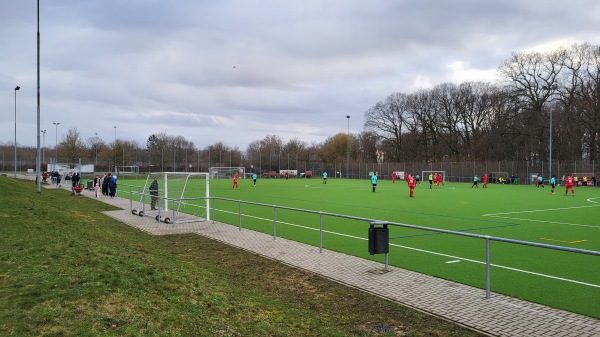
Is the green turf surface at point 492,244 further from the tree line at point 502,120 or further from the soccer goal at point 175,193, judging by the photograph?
the tree line at point 502,120

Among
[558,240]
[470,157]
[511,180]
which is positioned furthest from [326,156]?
[558,240]

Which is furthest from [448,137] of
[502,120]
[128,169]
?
[128,169]

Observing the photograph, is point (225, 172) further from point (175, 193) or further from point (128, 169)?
point (175, 193)

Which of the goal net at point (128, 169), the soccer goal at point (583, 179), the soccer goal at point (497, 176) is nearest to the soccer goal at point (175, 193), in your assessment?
the soccer goal at point (583, 179)

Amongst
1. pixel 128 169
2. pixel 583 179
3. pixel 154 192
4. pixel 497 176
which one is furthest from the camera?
pixel 128 169

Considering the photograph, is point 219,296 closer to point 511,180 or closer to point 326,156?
point 511,180

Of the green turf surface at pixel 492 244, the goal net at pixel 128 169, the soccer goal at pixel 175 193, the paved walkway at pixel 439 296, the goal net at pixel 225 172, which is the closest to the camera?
the paved walkway at pixel 439 296

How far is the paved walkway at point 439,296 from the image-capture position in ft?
19.4

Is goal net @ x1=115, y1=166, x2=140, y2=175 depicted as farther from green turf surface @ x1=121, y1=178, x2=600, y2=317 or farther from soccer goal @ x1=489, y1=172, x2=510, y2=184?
green turf surface @ x1=121, y1=178, x2=600, y2=317

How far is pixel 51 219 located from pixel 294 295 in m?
9.26

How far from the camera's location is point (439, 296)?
736cm

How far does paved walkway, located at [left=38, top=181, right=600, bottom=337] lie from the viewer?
5.93m

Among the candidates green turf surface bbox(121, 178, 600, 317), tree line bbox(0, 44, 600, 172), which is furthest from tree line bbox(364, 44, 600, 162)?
green turf surface bbox(121, 178, 600, 317)

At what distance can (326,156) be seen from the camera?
10931cm
